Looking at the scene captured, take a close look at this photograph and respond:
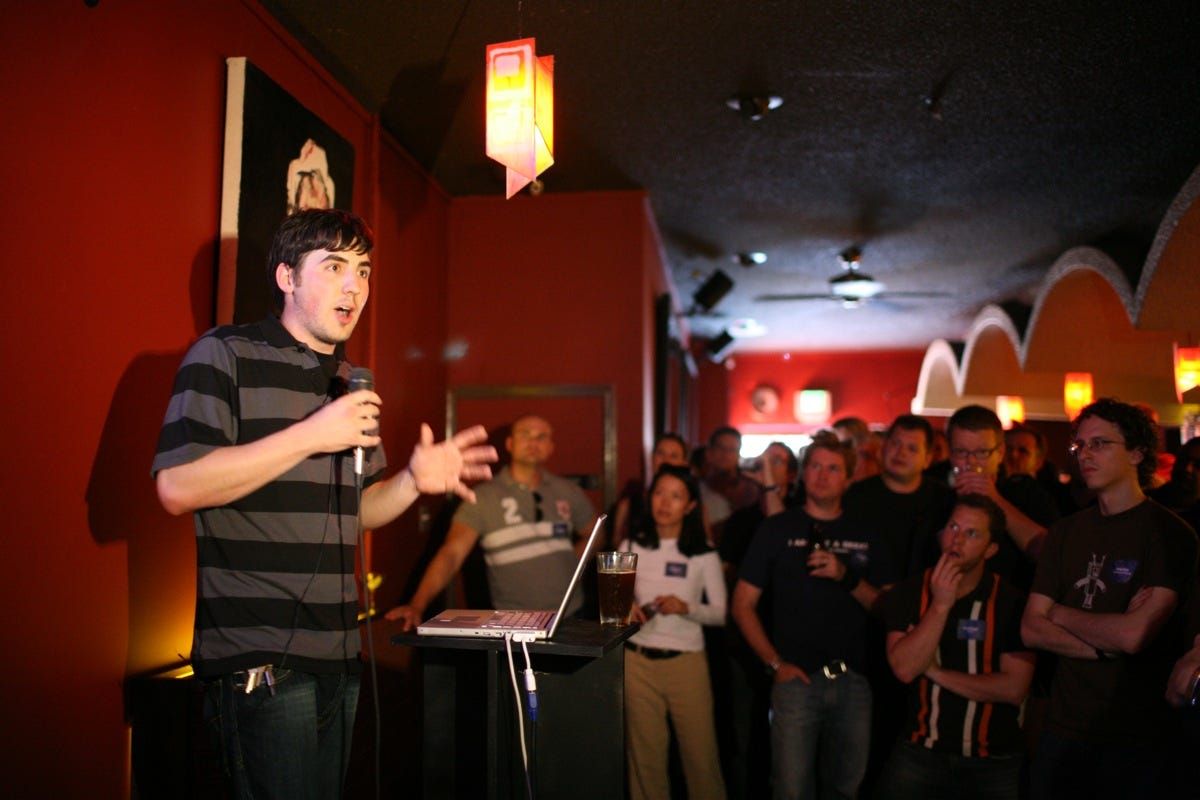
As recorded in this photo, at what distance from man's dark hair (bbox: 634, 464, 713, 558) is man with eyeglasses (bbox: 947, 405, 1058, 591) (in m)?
1.05

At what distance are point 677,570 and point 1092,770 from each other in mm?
1622

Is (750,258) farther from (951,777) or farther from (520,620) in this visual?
(520,620)

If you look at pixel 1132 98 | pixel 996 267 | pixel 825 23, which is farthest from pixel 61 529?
pixel 996 267

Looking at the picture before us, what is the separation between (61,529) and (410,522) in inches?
109

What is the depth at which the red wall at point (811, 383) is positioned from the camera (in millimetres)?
14648

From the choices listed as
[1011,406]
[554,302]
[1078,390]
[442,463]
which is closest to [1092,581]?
[442,463]

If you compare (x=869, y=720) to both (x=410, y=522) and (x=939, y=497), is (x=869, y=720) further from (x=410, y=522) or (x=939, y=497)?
(x=410, y=522)

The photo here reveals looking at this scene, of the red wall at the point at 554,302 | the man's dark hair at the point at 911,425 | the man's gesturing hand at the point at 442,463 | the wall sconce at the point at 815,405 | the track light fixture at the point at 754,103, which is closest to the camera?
the man's gesturing hand at the point at 442,463

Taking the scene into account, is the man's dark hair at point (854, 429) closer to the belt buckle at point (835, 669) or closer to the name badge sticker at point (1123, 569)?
the belt buckle at point (835, 669)

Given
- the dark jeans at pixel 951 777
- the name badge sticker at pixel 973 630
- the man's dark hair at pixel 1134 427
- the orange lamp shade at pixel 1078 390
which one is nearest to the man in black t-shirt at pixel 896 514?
the name badge sticker at pixel 973 630

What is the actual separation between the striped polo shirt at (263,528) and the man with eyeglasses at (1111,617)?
2.12 m

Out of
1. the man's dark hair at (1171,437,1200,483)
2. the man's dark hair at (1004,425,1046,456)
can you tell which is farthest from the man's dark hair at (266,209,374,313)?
the man's dark hair at (1004,425,1046,456)

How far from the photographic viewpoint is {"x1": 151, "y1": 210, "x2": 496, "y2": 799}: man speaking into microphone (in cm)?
166

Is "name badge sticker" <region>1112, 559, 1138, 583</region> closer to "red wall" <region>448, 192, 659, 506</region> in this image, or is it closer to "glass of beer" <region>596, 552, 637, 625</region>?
"glass of beer" <region>596, 552, 637, 625</region>
